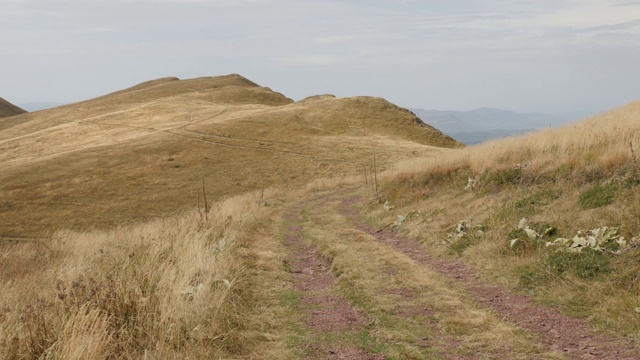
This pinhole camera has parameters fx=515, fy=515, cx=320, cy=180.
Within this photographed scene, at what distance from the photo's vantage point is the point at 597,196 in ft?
39.6

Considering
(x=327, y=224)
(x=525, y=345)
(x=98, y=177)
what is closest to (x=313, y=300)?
(x=525, y=345)

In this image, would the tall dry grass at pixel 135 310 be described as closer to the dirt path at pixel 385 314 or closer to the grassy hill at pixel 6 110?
the dirt path at pixel 385 314

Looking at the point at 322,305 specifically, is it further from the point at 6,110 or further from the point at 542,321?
the point at 6,110

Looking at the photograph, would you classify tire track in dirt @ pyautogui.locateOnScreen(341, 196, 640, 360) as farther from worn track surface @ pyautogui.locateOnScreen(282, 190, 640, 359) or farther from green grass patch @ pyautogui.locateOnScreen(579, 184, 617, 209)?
green grass patch @ pyautogui.locateOnScreen(579, 184, 617, 209)

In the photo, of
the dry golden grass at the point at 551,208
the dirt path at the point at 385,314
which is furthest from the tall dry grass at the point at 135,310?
the dry golden grass at the point at 551,208

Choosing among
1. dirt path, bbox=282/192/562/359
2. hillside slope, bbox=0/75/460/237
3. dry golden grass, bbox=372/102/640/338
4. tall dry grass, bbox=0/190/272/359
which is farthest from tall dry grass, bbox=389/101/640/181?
hillside slope, bbox=0/75/460/237

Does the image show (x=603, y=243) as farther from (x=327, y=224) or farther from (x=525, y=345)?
(x=327, y=224)

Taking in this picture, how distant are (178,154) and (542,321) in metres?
64.6

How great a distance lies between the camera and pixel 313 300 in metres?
10.3

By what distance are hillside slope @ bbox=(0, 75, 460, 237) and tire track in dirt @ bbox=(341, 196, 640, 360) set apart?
39.7m

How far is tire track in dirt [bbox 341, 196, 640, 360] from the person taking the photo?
6.95 metres

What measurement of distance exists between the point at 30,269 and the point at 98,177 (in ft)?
173

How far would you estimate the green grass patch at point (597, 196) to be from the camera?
1175 centimetres

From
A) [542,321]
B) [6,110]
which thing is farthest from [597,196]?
[6,110]
